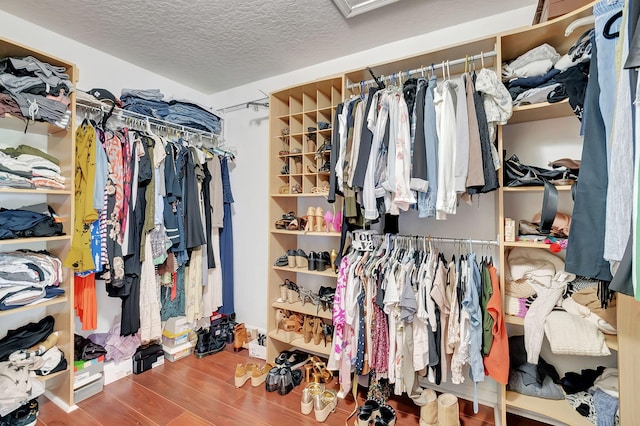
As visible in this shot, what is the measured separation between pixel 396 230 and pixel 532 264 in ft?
2.62

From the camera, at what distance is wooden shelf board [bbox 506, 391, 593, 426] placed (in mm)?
1458

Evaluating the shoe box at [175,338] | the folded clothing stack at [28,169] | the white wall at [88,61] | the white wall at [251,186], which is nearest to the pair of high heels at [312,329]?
the white wall at [251,186]

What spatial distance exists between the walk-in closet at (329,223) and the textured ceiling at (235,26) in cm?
2

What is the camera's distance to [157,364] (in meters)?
2.42

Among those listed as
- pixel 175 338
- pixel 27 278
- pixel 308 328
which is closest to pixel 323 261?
pixel 308 328

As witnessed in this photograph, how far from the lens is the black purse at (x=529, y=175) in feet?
5.04

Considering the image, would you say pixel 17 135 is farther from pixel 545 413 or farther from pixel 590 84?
pixel 545 413

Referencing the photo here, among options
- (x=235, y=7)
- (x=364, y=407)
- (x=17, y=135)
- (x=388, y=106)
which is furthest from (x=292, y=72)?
(x=364, y=407)

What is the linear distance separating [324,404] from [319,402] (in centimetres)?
5

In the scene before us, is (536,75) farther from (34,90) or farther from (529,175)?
(34,90)

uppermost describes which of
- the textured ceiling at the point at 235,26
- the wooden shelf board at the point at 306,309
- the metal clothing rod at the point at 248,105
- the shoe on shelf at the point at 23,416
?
the textured ceiling at the point at 235,26

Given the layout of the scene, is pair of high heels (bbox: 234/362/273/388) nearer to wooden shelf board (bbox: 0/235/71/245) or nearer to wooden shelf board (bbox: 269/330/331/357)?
wooden shelf board (bbox: 269/330/331/357)

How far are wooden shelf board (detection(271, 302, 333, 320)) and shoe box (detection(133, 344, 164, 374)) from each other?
1029 millimetres

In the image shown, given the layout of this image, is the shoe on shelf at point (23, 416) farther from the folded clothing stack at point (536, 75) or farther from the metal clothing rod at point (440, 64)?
the folded clothing stack at point (536, 75)
